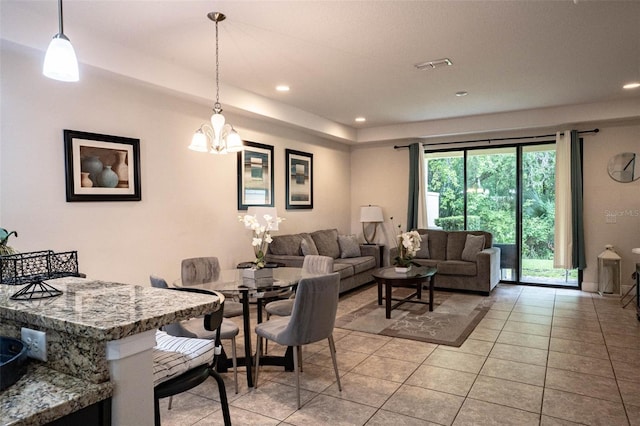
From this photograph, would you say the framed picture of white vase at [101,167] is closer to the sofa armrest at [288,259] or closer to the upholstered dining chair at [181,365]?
the sofa armrest at [288,259]

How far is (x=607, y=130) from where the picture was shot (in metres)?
6.18

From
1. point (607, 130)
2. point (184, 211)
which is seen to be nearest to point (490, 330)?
point (184, 211)

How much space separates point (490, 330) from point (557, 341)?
62 centimetres

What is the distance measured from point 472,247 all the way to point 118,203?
4.99 m

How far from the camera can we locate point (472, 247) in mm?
6430

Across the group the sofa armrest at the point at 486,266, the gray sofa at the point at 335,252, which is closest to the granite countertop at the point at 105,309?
the gray sofa at the point at 335,252

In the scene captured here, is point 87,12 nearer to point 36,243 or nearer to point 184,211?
point 36,243

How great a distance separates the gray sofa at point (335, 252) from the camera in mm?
5816

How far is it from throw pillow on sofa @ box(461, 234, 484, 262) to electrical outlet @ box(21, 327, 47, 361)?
6.02m

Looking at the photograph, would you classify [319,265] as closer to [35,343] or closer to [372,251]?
[35,343]

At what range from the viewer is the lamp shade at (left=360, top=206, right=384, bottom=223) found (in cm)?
761

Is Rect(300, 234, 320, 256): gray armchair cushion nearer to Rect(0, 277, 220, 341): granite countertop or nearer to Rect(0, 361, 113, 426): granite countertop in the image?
Rect(0, 277, 220, 341): granite countertop

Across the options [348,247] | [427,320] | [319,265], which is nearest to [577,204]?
[427,320]

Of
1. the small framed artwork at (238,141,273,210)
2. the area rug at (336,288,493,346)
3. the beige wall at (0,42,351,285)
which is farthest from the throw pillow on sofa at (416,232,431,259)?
the beige wall at (0,42,351,285)
